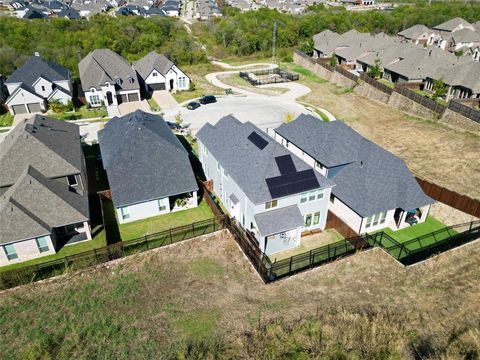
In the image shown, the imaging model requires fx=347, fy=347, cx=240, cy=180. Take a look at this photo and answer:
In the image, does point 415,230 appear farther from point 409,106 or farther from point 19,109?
point 19,109

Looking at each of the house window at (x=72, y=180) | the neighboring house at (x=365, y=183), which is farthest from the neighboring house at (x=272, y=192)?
the house window at (x=72, y=180)

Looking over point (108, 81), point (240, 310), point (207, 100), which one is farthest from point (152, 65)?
point (240, 310)

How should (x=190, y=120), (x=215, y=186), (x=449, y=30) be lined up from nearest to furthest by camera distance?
(x=215, y=186) → (x=190, y=120) → (x=449, y=30)

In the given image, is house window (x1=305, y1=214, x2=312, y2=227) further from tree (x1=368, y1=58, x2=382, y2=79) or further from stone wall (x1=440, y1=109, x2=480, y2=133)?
tree (x1=368, y1=58, x2=382, y2=79)

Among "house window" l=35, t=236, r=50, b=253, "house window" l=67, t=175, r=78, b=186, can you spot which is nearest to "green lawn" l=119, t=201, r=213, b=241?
"house window" l=35, t=236, r=50, b=253

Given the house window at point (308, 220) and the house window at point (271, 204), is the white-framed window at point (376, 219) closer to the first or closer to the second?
the house window at point (308, 220)

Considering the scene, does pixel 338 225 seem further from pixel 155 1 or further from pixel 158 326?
pixel 155 1

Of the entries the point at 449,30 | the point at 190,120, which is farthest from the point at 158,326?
the point at 449,30
